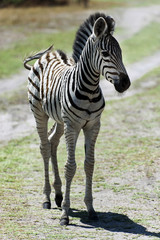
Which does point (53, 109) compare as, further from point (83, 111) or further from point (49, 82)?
point (83, 111)

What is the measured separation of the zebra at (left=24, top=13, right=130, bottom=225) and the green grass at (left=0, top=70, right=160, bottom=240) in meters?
0.33

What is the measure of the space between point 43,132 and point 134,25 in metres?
24.3

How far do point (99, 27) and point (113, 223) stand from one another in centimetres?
234

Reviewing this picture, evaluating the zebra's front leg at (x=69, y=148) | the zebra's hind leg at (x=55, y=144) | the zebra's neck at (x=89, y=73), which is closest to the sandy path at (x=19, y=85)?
the zebra's neck at (x=89, y=73)

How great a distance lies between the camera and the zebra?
18.8 ft

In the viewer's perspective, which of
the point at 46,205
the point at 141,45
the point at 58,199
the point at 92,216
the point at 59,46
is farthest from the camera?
the point at 141,45

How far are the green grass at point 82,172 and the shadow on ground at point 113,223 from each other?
0.40ft

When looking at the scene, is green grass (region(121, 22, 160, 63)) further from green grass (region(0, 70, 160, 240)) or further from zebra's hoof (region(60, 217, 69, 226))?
zebra's hoof (region(60, 217, 69, 226))

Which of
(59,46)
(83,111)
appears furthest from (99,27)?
(59,46)

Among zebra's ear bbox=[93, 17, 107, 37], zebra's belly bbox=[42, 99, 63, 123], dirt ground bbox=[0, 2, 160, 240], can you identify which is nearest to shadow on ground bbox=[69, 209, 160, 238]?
dirt ground bbox=[0, 2, 160, 240]

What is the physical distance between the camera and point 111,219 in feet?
20.4

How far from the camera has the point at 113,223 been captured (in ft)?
20.0

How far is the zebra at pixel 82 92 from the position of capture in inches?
225

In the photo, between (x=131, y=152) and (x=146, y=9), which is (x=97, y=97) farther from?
(x=146, y=9)
